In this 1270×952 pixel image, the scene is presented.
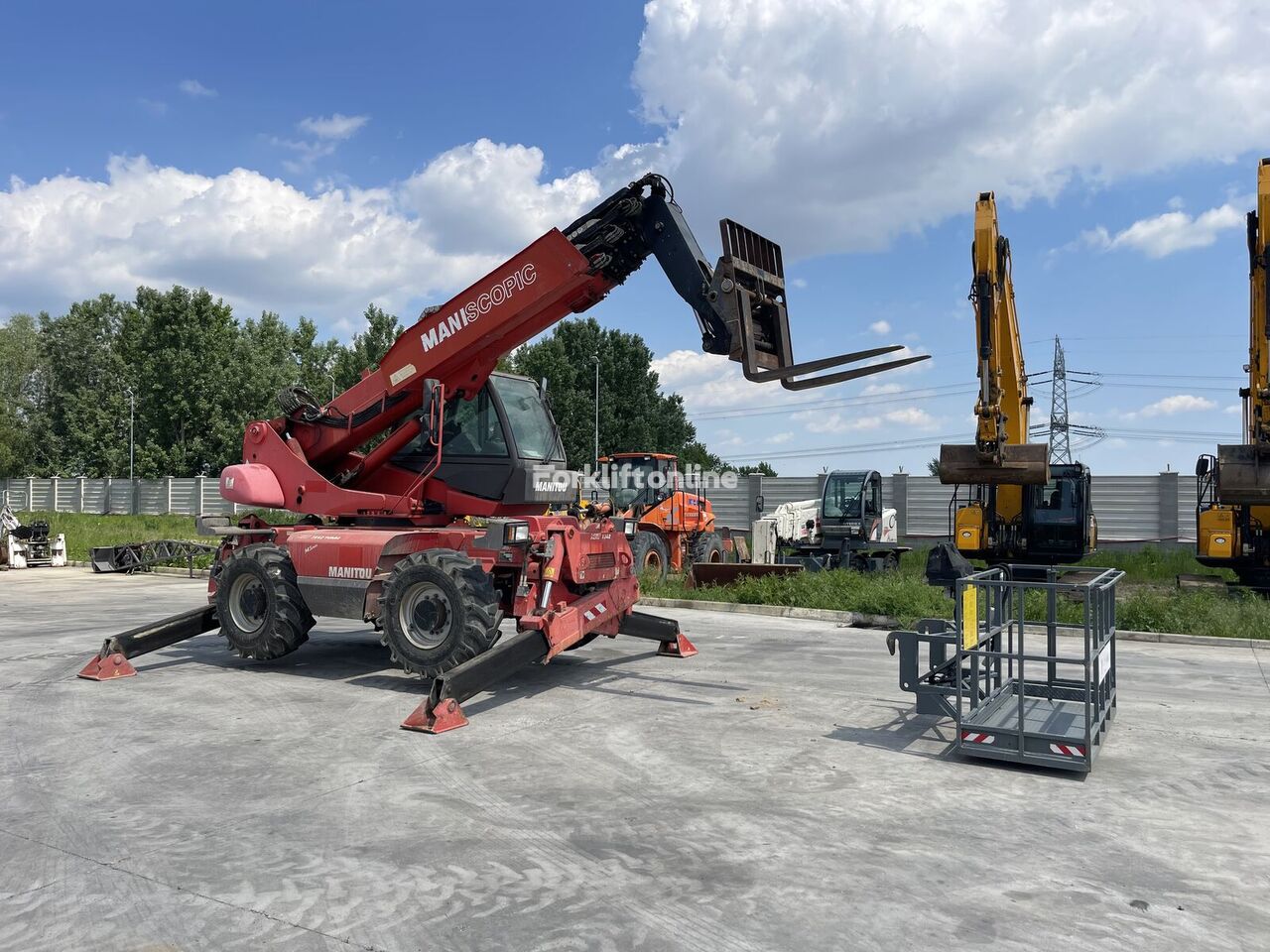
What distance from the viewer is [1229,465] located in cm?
1588

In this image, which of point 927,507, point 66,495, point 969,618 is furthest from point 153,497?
point 969,618

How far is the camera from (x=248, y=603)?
1012cm

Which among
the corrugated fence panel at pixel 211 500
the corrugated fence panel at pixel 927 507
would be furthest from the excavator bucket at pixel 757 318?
the corrugated fence panel at pixel 211 500

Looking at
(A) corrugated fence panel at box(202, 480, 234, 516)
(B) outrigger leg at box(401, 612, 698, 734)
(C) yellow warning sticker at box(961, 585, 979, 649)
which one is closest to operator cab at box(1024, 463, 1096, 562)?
(C) yellow warning sticker at box(961, 585, 979, 649)

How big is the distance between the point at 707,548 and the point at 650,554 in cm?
164

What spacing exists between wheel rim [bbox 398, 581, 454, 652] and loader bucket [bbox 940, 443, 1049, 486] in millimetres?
11252

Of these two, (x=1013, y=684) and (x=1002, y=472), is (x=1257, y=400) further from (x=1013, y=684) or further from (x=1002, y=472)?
(x=1013, y=684)

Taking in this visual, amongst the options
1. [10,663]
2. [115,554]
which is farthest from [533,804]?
[115,554]

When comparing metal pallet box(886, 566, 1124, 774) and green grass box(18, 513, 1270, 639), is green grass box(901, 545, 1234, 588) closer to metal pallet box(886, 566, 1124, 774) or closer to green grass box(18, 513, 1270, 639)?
green grass box(18, 513, 1270, 639)

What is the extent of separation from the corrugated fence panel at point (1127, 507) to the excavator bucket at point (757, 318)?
2288 cm

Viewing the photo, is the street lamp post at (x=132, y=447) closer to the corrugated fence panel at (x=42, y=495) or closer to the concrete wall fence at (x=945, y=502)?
the corrugated fence panel at (x=42, y=495)

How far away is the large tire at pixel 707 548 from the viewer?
20094 mm

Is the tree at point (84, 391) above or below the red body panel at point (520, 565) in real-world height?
above

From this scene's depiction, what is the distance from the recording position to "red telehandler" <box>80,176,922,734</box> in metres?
8.31
